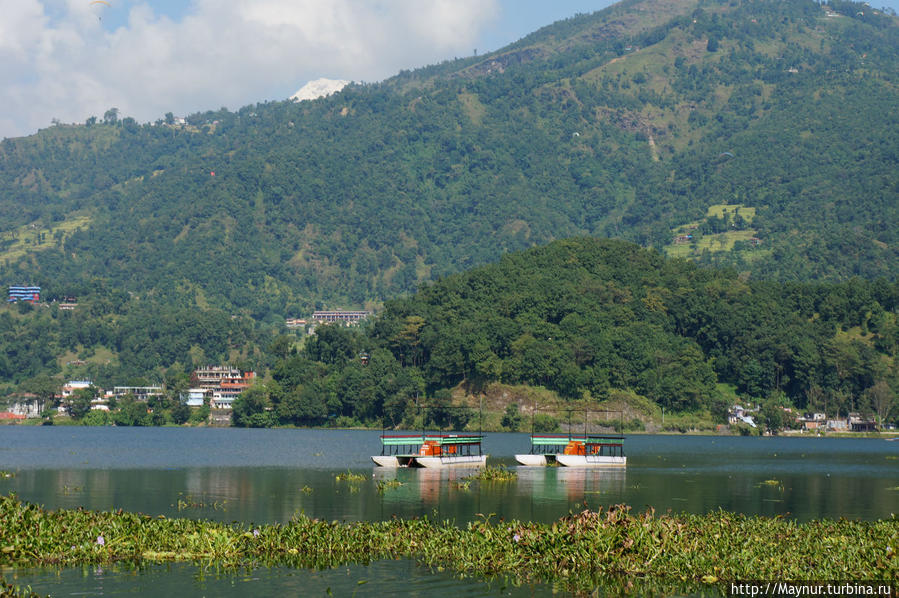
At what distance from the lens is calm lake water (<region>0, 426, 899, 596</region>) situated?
35250 millimetres

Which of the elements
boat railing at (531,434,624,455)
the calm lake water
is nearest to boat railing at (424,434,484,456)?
the calm lake water

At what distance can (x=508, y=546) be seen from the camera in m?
37.8

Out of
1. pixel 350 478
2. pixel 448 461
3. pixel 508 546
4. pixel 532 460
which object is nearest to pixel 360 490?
pixel 350 478

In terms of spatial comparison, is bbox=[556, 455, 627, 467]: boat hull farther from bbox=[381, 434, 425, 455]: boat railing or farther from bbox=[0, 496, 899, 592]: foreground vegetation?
bbox=[0, 496, 899, 592]: foreground vegetation

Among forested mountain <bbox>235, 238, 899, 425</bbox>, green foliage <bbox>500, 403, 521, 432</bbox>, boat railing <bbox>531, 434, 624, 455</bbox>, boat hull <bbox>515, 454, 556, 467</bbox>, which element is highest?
forested mountain <bbox>235, 238, 899, 425</bbox>

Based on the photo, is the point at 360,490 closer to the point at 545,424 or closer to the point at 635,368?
the point at 545,424

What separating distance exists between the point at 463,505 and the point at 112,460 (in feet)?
174

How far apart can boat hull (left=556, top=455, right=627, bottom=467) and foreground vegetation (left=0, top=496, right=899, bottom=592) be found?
54.6 meters

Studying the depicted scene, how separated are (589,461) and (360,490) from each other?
33635 mm

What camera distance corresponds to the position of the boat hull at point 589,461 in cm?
9600

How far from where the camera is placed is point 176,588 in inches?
1345

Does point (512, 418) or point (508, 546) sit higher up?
point (512, 418)

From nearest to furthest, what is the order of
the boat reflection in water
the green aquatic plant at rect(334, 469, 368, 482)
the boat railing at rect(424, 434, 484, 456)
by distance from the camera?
the boat reflection in water, the green aquatic plant at rect(334, 469, 368, 482), the boat railing at rect(424, 434, 484, 456)

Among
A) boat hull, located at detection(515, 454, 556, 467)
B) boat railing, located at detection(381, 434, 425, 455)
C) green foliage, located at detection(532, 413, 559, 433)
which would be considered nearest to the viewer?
boat hull, located at detection(515, 454, 556, 467)
